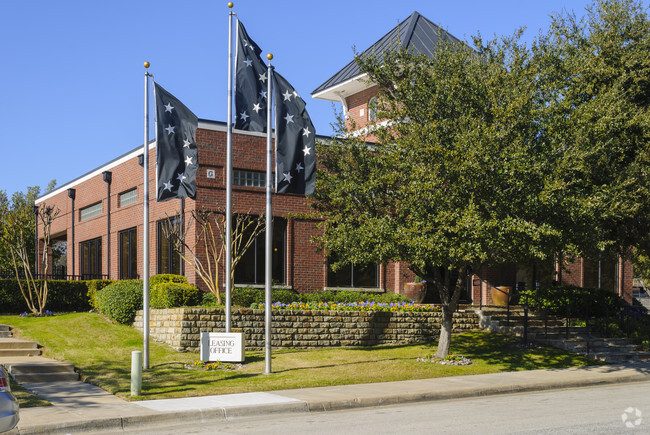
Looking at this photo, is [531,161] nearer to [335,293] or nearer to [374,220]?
[374,220]

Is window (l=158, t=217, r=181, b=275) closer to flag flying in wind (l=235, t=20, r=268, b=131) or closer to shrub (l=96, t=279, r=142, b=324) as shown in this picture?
shrub (l=96, t=279, r=142, b=324)

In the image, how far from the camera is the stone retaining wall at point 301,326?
18984mm

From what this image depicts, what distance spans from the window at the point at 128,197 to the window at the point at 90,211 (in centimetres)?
254

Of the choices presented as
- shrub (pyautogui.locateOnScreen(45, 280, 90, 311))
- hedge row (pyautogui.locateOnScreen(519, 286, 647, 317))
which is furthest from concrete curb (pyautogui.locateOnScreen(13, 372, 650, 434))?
shrub (pyautogui.locateOnScreen(45, 280, 90, 311))

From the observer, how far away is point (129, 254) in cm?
2814

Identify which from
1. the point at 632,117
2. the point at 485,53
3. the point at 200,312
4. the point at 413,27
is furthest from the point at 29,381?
the point at 413,27

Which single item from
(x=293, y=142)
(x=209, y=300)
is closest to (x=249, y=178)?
(x=209, y=300)

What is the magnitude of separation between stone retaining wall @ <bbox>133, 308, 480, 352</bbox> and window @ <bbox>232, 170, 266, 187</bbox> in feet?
18.7

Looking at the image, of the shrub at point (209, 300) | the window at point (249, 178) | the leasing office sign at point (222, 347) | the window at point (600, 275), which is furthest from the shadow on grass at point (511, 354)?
the window at point (600, 275)

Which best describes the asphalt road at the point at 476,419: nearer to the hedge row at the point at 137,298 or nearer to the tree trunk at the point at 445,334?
the tree trunk at the point at 445,334

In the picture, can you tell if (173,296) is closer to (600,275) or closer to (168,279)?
(168,279)

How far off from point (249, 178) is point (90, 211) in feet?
37.8

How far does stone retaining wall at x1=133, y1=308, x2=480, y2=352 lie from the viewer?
62.3ft

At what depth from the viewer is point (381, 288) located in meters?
26.5
